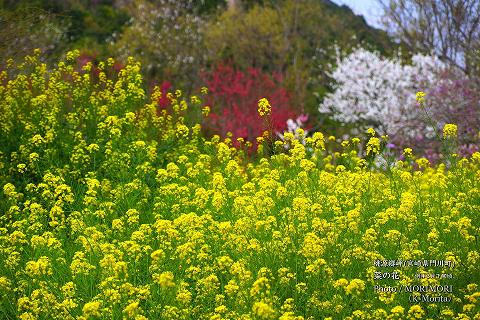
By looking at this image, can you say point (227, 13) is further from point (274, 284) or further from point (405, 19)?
point (274, 284)

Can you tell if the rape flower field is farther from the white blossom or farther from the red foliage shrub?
the white blossom

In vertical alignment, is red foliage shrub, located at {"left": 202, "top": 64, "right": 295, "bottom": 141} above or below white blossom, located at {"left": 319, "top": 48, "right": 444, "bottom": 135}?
below

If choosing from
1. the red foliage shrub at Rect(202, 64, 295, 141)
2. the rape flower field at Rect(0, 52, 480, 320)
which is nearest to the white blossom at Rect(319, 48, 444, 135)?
the red foliage shrub at Rect(202, 64, 295, 141)

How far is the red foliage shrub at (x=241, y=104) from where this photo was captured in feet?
62.6

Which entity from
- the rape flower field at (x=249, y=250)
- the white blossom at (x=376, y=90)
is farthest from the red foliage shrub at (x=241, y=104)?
the rape flower field at (x=249, y=250)

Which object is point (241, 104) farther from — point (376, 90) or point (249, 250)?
point (249, 250)

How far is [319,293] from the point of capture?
19.4 feet

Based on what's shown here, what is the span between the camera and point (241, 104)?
21.5m

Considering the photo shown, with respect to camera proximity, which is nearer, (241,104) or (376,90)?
(241,104)

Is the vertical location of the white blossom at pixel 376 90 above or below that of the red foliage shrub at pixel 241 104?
above

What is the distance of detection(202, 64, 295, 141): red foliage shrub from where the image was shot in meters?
19.1

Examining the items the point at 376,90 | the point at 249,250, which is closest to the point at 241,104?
the point at 376,90

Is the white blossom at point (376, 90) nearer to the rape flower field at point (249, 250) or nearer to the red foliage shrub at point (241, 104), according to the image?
the red foliage shrub at point (241, 104)

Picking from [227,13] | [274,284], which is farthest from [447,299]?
[227,13]
